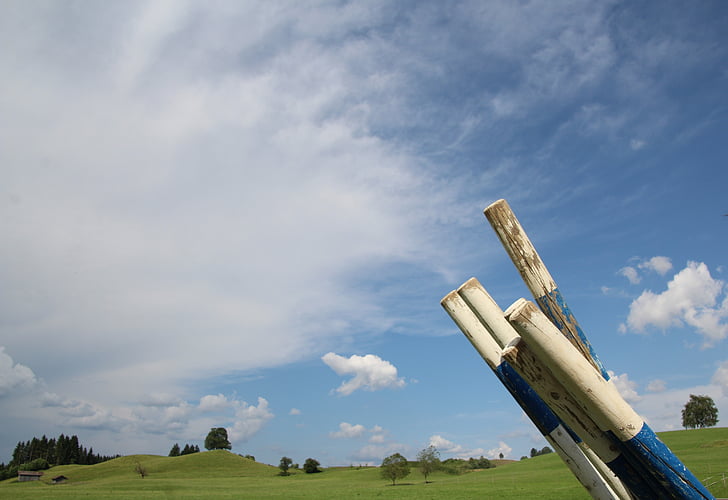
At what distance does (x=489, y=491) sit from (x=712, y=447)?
31070mm

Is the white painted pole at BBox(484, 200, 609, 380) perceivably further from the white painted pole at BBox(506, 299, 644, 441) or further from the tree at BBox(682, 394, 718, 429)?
the tree at BBox(682, 394, 718, 429)

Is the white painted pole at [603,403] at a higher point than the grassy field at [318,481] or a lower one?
higher

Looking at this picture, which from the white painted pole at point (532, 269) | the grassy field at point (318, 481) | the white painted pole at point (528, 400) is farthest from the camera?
the grassy field at point (318, 481)

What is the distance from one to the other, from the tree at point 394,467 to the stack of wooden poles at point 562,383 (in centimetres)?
6851

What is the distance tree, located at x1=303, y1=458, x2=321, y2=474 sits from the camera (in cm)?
9371

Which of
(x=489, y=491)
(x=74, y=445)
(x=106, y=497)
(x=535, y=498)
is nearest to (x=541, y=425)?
(x=535, y=498)

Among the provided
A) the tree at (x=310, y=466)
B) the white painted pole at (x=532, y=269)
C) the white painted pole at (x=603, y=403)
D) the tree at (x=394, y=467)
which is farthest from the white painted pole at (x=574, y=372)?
the tree at (x=310, y=466)

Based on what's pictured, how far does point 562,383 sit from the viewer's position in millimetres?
1919

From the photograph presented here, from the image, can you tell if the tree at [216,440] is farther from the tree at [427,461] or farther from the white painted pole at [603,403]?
the white painted pole at [603,403]

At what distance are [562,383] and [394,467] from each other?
69942mm

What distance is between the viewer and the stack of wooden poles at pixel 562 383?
1843mm

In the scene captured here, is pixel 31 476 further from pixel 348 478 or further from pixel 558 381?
pixel 558 381

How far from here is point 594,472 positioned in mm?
2951

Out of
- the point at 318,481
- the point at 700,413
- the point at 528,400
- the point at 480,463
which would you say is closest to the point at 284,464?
the point at 318,481
